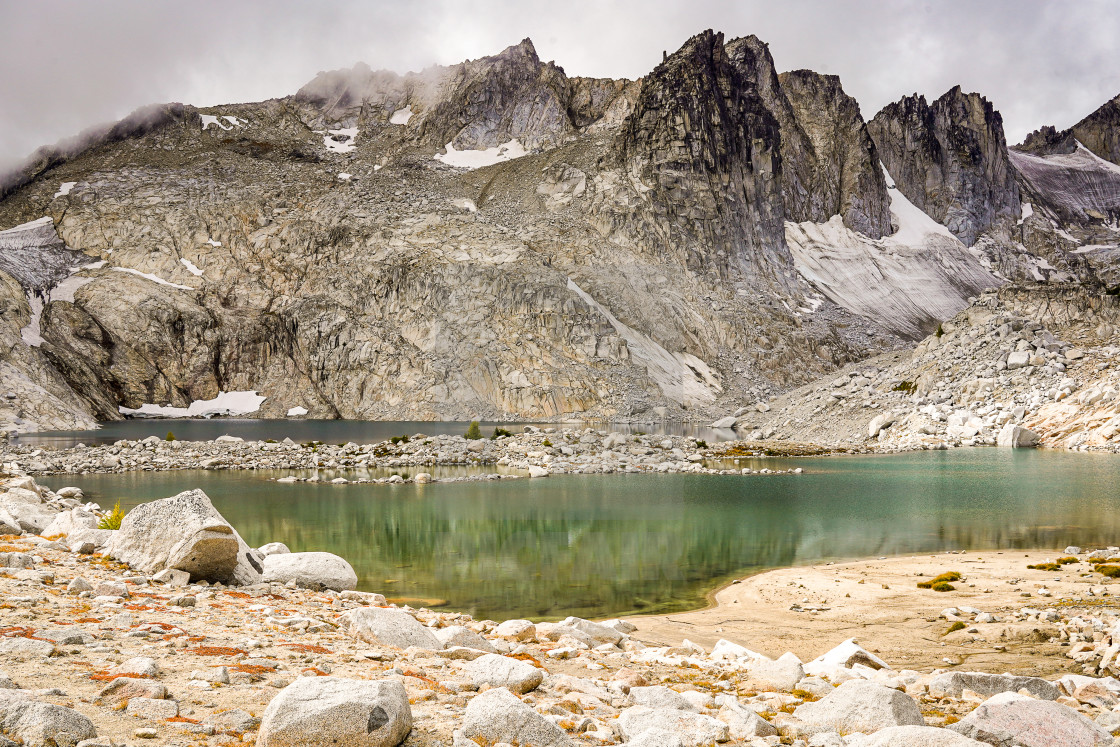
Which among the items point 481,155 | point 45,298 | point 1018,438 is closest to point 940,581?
point 1018,438

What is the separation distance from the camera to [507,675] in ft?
24.2

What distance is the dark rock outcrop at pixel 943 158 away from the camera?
180 metres

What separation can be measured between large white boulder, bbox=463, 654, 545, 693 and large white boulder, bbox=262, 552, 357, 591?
738 cm

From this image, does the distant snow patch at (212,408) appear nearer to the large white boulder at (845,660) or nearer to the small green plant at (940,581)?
the small green plant at (940,581)

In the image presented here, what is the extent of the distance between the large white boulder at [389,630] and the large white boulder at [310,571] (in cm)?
462

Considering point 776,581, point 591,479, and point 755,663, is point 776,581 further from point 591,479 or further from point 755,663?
point 591,479

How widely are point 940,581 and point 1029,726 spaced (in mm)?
12481

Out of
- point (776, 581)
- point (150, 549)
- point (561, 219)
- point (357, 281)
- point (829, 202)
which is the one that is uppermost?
point (829, 202)

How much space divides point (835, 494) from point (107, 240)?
126 metres

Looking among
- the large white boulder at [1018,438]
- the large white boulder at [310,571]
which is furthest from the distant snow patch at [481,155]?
the large white boulder at [310,571]

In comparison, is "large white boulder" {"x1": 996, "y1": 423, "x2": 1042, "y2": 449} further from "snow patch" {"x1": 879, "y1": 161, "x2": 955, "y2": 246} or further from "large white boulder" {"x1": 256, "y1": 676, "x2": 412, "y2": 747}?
"snow patch" {"x1": 879, "y1": 161, "x2": 955, "y2": 246}

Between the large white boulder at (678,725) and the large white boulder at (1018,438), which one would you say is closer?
the large white boulder at (678,725)

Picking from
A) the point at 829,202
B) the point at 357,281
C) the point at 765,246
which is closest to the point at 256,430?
the point at 357,281

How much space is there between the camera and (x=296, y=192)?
431ft
